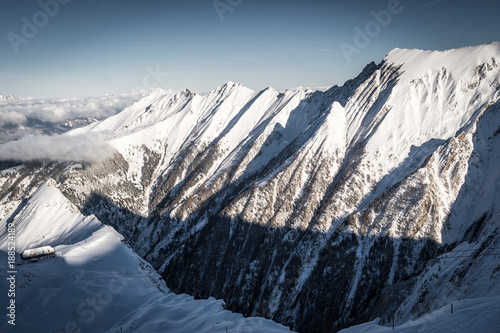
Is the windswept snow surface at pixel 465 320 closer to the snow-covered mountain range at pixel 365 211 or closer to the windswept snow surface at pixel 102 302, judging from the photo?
the windswept snow surface at pixel 102 302

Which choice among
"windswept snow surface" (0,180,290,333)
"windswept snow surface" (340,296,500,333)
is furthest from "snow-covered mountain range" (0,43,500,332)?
"windswept snow surface" (0,180,290,333)

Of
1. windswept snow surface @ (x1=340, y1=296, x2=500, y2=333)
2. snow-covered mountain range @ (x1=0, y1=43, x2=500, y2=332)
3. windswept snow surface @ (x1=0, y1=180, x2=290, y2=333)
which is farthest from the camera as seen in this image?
snow-covered mountain range @ (x1=0, y1=43, x2=500, y2=332)

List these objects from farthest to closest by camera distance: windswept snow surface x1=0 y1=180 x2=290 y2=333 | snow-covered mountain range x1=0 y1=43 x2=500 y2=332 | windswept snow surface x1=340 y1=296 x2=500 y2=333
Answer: snow-covered mountain range x1=0 y1=43 x2=500 y2=332, windswept snow surface x1=0 y1=180 x2=290 y2=333, windswept snow surface x1=340 y1=296 x2=500 y2=333

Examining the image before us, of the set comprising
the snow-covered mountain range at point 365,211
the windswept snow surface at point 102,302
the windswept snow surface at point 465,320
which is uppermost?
the snow-covered mountain range at point 365,211

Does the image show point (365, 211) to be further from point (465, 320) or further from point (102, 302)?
A: point (102, 302)

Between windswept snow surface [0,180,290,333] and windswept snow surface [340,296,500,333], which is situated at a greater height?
windswept snow surface [340,296,500,333]

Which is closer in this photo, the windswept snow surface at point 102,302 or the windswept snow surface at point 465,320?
the windswept snow surface at point 465,320

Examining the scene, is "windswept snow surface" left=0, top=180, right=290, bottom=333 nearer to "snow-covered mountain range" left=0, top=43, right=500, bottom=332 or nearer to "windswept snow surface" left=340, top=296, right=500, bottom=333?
Answer: "windswept snow surface" left=340, top=296, right=500, bottom=333

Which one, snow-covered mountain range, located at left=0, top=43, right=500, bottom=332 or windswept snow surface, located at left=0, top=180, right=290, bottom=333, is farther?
snow-covered mountain range, located at left=0, top=43, right=500, bottom=332

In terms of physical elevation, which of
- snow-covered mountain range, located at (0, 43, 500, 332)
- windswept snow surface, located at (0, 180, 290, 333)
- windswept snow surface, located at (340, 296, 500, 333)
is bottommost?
windswept snow surface, located at (0, 180, 290, 333)

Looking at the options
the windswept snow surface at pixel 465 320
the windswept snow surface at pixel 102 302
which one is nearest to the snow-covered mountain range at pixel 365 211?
the windswept snow surface at pixel 465 320

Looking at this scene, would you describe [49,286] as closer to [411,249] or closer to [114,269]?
[114,269]

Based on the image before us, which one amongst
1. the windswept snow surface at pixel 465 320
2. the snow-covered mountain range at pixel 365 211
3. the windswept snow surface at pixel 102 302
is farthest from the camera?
the snow-covered mountain range at pixel 365 211
